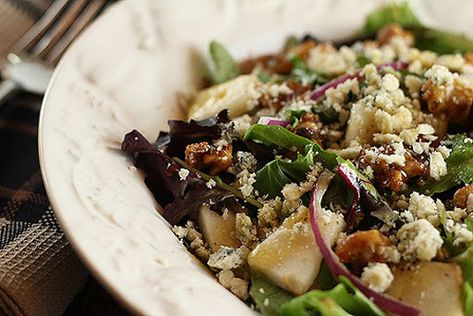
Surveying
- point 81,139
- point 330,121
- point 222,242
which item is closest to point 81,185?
point 81,139

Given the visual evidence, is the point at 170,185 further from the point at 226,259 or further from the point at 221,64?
the point at 221,64

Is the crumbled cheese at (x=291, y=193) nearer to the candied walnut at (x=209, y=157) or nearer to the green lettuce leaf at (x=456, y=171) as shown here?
the candied walnut at (x=209, y=157)

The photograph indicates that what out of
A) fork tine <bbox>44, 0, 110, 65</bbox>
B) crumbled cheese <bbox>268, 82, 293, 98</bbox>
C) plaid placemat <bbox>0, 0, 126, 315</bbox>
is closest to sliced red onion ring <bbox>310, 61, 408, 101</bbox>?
crumbled cheese <bbox>268, 82, 293, 98</bbox>

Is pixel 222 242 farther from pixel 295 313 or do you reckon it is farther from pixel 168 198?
pixel 295 313

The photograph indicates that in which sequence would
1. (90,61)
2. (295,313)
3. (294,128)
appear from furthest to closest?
1. (90,61)
2. (294,128)
3. (295,313)

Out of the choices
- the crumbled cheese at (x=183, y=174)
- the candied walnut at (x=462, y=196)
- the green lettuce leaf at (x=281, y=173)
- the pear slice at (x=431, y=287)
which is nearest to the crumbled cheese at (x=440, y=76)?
the candied walnut at (x=462, y=196)

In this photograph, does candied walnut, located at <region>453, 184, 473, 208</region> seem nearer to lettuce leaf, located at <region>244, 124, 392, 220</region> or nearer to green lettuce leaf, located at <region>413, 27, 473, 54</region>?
lettuce leaf, located at <region>244, 124, 392, 220</region>
